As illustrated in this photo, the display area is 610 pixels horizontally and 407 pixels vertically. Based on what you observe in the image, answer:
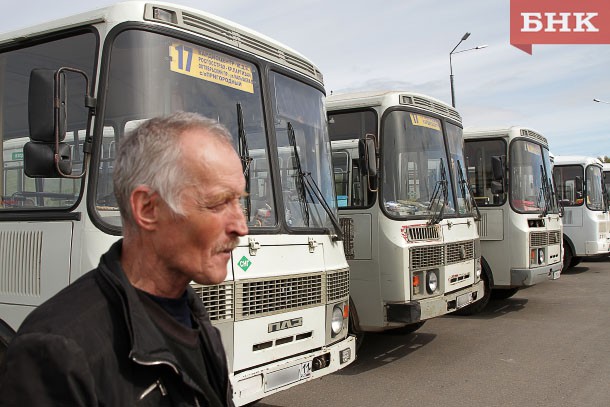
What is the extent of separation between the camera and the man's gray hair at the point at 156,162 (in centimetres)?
158

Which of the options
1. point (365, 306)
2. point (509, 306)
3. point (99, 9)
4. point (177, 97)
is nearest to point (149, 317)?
point (177, 97)

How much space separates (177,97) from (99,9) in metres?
0.69

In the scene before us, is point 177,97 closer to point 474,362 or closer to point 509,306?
point 474,362

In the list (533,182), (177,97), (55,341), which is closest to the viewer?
(55,341)

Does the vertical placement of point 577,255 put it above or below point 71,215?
below

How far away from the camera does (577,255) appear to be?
51.8 feet

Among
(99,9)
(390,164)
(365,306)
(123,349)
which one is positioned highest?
(99,9)

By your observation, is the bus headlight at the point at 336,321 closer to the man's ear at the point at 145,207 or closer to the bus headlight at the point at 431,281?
the bus headlight at the point at 431,281

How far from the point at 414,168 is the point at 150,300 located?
19.6ft

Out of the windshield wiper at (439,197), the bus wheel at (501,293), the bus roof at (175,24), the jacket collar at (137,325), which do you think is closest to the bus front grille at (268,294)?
the bus roof at (175,24)

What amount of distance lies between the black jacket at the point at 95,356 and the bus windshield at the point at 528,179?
9364 mm

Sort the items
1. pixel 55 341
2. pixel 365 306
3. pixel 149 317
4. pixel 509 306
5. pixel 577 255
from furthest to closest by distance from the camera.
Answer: pixel 577 255, pixel 509 306, pixel 365 306, pixel 149 317, pixel 55 341

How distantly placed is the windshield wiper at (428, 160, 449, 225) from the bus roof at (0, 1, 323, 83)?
122 inches

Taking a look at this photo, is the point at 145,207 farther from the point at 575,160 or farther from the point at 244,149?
the point at 575,160
